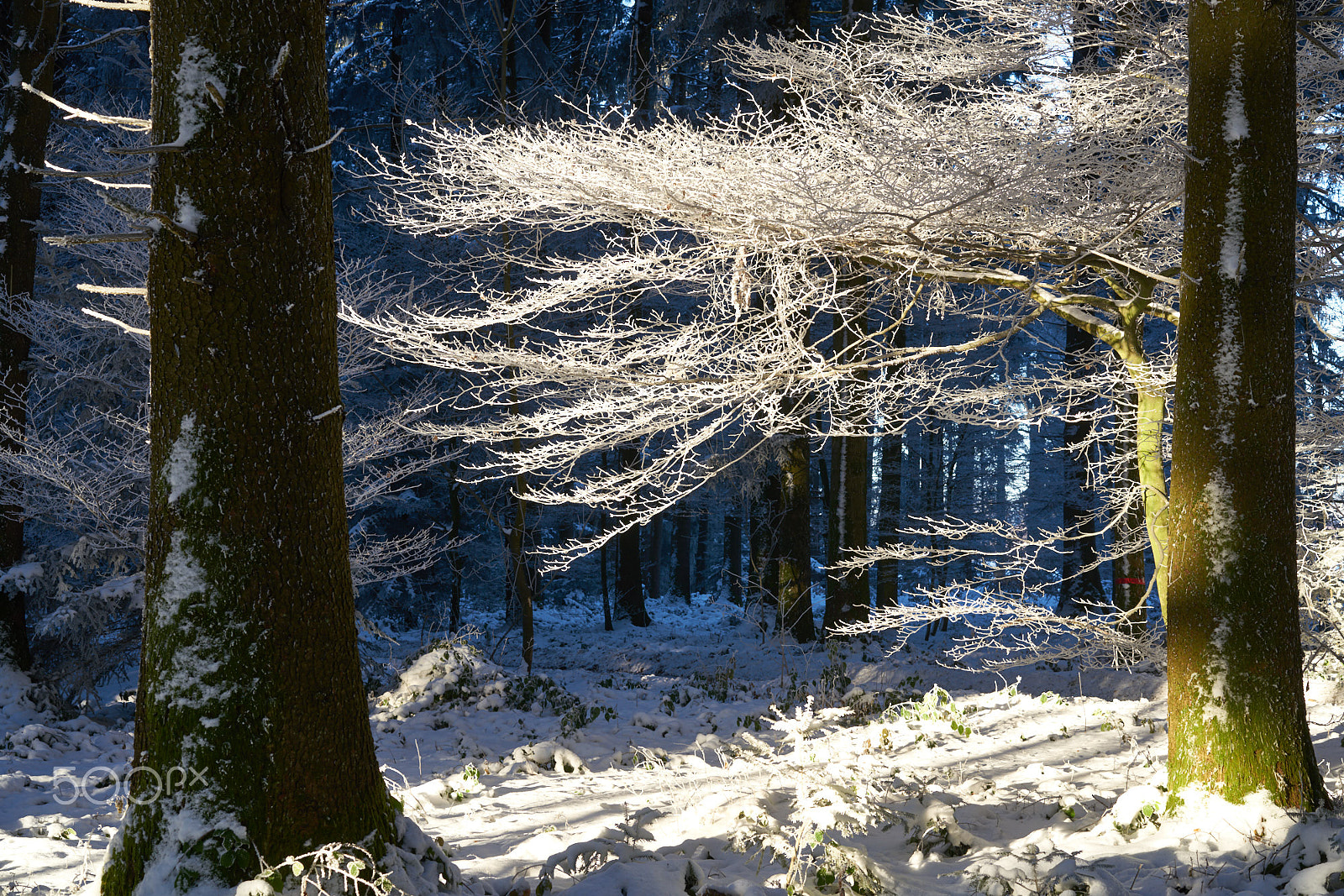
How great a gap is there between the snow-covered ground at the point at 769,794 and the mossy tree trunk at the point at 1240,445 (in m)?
0.34

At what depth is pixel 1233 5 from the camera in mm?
4020

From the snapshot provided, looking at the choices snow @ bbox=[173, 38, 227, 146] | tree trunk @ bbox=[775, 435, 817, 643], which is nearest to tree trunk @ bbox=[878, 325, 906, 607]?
tree trunk @ bbox=[775, 435, 817, 643]

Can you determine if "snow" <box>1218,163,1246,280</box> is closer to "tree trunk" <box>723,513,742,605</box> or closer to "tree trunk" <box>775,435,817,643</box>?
"tree trunk" <box>775,435,817,643</box>

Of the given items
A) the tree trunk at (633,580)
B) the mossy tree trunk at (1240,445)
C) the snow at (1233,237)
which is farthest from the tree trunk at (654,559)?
the snow at (1233,237)

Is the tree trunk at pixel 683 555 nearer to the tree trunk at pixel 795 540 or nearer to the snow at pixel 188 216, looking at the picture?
the tree trunk at pixel 795 540

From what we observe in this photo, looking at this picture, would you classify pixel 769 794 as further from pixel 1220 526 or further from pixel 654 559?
pixel 654 559

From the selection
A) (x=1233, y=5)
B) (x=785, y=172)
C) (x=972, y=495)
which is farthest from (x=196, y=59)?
(x=972, y=495)

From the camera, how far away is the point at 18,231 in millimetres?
9812

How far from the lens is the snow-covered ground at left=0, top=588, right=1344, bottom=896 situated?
321 cm

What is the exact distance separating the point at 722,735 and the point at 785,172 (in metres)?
5.25

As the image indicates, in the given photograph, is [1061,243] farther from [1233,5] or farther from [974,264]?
[1233,5]

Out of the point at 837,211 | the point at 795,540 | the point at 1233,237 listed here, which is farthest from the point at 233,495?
the point at 795,540

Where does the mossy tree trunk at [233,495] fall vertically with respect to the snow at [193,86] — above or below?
below

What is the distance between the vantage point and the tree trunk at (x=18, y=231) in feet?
30.0
